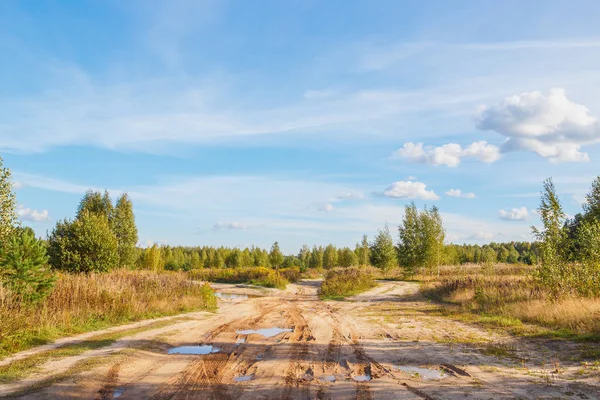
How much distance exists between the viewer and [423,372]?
28.5 feet

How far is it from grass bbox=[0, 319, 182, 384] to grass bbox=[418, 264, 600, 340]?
1276 centimetres

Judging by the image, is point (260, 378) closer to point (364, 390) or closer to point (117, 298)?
point (364, 390)

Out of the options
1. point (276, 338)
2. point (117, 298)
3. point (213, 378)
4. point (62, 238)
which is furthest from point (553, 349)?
point (62, 238)

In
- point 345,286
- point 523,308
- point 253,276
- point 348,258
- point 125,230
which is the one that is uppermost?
point 125,230

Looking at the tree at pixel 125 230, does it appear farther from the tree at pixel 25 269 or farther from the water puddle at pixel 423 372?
the water puddle at pixel 423 372

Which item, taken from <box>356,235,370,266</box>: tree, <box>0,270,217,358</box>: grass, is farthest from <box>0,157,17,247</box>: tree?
<box>356,235,370,266</box>: tree

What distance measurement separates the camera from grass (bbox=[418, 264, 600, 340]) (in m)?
13.0

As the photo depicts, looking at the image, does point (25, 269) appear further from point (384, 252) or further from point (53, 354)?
point (384, 252)

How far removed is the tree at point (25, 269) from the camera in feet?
44.5

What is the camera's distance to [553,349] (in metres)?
10.9

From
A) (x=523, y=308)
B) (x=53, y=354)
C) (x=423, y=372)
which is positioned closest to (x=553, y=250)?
(x=523, y=308)

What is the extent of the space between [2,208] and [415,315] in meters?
19.5

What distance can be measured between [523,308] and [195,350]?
13458 millimetres

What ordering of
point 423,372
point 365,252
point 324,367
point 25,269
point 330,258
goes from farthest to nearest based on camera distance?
point 330,258 < point 365,252 < point 25,269 < point 324,367 < point 423,372
